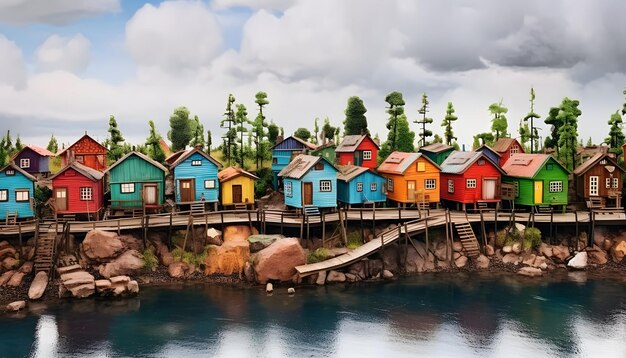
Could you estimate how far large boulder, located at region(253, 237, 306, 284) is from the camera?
135ft

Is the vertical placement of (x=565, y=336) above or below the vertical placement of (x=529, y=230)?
below

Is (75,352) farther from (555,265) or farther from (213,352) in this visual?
(555,265)

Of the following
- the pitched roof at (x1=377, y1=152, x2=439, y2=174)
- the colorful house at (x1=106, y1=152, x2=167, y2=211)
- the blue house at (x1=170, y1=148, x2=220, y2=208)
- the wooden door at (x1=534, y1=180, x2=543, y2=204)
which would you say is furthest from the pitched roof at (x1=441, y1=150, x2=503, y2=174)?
the colorful house at (x1=106, y1=152, x2=167, y2=211)

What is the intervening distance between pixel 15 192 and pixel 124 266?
11.9 metres

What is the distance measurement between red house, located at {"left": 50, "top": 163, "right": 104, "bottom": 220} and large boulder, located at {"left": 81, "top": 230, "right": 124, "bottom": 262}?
17.6ft

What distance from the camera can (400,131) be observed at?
66.4 meters

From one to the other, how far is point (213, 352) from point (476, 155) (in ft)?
101

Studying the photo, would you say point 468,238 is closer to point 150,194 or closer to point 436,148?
point 436,148

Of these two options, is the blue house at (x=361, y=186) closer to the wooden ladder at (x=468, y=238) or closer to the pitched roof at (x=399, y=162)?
the pitched roof at (x=399, y=162)

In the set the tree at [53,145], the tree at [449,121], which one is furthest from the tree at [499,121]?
the tree at [53,145]

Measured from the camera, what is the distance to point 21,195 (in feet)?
151

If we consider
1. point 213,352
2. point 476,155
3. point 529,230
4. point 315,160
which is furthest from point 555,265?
point 213,352

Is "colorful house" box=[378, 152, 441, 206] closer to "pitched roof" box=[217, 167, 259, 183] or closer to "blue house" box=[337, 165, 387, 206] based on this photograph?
"blue house" box=[337, 165, 387, 206]

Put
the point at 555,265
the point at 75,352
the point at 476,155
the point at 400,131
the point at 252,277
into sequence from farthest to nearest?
the point at 400,131 → the point at 476,155 → the point at 555,265 → the point at 252,277 → the point at 75,352
